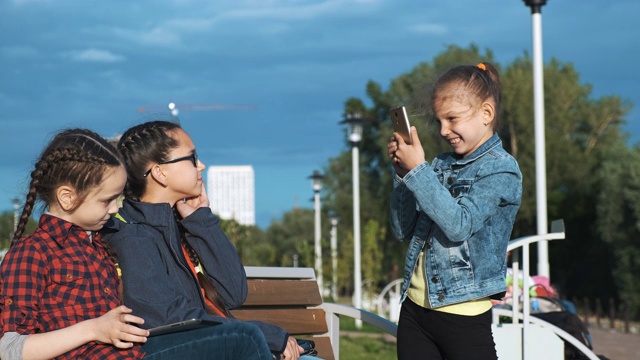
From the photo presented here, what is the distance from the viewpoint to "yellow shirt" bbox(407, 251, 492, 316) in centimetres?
358

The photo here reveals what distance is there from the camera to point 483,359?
11.8ft

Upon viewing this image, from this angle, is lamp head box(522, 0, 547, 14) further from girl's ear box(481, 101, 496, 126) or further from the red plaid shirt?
the red plaid shirt

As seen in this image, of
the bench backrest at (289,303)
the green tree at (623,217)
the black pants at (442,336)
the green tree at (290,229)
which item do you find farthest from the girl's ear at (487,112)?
the green tree at (290,229)

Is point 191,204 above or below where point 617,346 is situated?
above

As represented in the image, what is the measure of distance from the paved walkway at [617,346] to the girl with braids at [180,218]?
10.4m

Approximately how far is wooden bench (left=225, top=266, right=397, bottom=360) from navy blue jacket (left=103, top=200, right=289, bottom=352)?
83 centimetres

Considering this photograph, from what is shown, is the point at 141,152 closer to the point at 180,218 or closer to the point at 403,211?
the point at 180,218

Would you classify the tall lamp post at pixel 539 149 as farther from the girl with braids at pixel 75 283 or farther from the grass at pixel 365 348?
the girl with braids at pixel 75 283

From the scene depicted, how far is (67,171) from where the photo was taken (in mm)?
2998

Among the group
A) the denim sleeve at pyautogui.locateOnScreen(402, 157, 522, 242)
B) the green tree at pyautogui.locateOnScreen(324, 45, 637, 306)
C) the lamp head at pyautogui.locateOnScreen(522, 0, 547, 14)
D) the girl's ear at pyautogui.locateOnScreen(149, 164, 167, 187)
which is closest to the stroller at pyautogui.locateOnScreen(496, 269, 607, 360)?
the denim sleeve at pyautogui.locateOnScreen(402, 157, 522, 242)

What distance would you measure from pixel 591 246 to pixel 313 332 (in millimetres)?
29267

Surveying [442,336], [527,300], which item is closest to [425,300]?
[442,336]

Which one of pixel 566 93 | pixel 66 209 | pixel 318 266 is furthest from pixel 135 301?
pixel 566 93

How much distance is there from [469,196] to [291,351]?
32.9 inches
